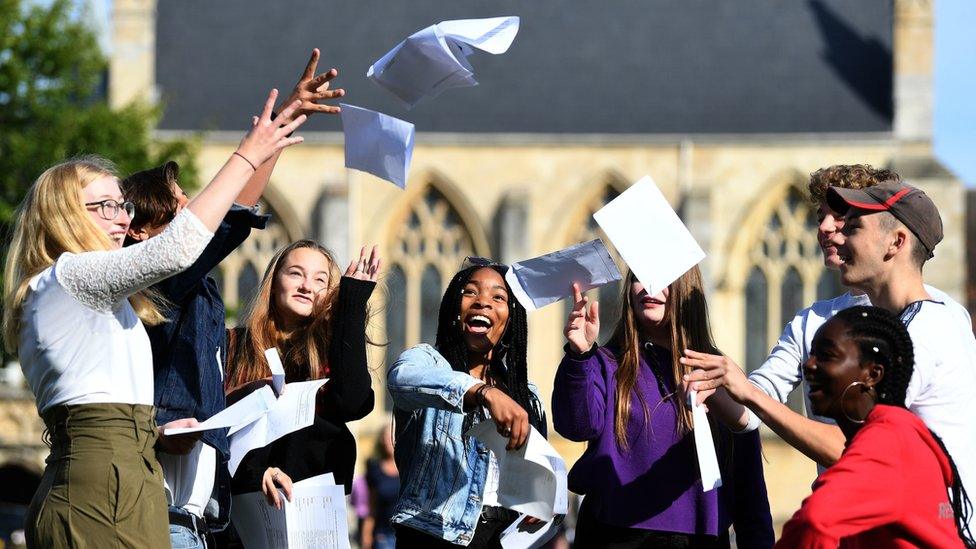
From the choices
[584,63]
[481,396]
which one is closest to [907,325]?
[481,396]

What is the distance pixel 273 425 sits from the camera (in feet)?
15.5

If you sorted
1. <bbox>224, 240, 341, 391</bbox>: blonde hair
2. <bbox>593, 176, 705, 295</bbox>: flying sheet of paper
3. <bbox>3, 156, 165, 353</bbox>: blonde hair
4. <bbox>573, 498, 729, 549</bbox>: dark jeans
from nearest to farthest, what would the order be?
1. <bbox>3, 156, 165, 353</bbox>: blonde hair
2. <bbox>593, 176, 705, 295</bbox>: flying sheet of paper
3. <bbox>573, 498, 729, 549</bbox>: dark jeans
4. <bbox>224, 240, 341, 391</bbox>: blonde hair

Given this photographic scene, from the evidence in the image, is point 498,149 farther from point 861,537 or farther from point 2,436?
point 861,537

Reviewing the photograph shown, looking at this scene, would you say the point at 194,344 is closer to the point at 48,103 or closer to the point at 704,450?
the point at 704,450

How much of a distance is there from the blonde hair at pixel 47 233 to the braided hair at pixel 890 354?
2.02 meters

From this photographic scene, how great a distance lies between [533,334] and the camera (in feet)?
80.7

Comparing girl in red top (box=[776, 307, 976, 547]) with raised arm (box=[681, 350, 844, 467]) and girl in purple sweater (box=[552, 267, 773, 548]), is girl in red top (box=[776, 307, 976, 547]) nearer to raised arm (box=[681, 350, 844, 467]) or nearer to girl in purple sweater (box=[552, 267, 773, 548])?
raised arm (box=[681, 350, 844, 467])

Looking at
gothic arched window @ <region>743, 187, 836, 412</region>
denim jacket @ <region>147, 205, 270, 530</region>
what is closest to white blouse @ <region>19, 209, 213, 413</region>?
denim jacket @ <region>147, 205, 270, 530</region>

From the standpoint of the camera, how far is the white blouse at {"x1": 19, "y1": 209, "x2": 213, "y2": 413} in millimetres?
3775

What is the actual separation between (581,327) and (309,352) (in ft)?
3.35

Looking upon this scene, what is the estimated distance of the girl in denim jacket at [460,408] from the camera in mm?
4695

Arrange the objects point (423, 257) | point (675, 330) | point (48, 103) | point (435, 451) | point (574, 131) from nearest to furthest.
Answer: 1. point (435, 451)
2. point (675, 330)
3. point (48, 103)
4. point (423, 257)
5. point (574, 131)

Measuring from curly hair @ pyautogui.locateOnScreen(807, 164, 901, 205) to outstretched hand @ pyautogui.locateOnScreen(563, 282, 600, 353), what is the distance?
2.80 feet

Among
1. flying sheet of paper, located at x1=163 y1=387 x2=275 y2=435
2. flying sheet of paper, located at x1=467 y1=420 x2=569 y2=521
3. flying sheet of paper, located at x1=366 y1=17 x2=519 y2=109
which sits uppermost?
flying sheet of paper, located at x1=366 y1=17 x2=519 y2=109
